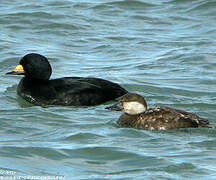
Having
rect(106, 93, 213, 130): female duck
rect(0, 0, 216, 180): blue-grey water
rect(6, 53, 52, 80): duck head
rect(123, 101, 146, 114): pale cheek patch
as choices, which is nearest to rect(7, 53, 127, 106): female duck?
rect(6, 53, 52, 80): duck head

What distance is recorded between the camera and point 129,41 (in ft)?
56.4

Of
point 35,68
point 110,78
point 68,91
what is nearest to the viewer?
point 68,91

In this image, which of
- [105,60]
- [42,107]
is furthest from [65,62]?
[42,107]

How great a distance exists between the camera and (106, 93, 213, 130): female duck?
10.2 meters

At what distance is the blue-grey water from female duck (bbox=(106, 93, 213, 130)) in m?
0.10

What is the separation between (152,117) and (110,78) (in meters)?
3.89

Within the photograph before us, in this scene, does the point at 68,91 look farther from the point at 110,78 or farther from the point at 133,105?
the point at 110,78

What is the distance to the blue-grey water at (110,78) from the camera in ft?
29.6

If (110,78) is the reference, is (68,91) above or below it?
above

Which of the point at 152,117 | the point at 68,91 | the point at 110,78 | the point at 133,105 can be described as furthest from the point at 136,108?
the point at 110,78

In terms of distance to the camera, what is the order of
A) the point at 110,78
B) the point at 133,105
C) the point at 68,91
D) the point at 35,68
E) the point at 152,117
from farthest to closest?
1. the point at 110,78
2. the point at 35,68
3. the point at 68,91
4. the point at 133,105
5. the point at 152,117

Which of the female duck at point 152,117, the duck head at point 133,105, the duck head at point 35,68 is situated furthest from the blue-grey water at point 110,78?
the duck head at point 35,68

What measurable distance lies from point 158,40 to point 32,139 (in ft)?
25.4

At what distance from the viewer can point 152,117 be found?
10453mm
